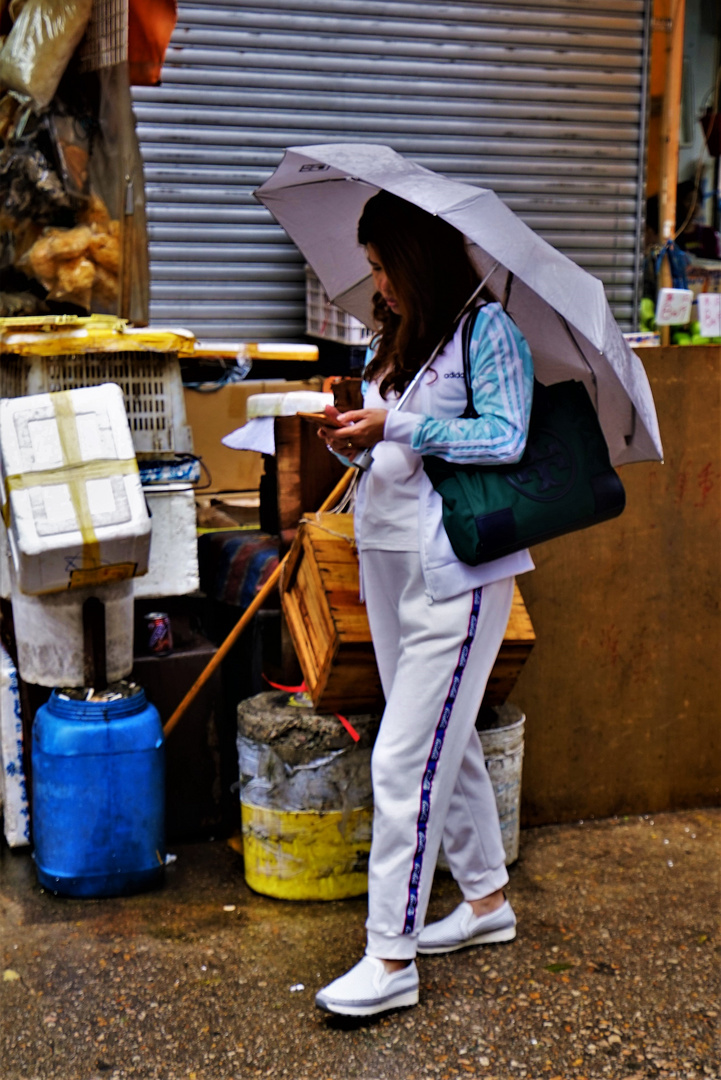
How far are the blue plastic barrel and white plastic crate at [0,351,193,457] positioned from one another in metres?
1.01

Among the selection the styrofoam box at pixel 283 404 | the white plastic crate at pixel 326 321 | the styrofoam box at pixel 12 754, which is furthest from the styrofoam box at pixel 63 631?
the white plastic crate at pixel 326 321

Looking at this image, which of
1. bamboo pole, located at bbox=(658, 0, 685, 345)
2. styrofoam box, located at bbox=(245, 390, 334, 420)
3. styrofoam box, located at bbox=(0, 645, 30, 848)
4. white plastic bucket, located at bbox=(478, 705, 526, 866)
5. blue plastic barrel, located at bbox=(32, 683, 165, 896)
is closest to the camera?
blue plastic barrel, located at bbox=(32, 683, 165, 896)

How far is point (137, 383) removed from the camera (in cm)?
438

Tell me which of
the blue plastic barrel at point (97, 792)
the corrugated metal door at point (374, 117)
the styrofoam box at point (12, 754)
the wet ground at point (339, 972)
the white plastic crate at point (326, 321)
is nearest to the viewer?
the wet ground at point (339, 972)

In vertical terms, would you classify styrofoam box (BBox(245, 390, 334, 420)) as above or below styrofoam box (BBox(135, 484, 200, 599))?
above

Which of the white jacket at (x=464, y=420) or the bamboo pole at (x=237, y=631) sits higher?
the white jacket at (x=464, y=420)

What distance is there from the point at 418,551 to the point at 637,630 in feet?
5.57

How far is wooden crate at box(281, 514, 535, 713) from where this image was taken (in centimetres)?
382

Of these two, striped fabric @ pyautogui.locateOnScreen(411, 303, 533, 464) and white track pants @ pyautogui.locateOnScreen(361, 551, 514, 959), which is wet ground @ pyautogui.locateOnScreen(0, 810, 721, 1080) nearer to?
white track pants @ pyautogui.locateOnScreen(361, 551, 514, 959)

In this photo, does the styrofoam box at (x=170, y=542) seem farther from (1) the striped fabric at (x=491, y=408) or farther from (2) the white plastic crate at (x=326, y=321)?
(2) the white plastic crate at (x=326, y=321)

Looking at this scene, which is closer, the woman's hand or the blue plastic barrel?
the woman's hand

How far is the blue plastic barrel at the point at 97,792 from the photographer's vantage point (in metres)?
4.00

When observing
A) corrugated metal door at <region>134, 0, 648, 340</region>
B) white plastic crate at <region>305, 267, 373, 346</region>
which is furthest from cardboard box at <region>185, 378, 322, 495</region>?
corrugated metal door at <region>134, 0, 648, 340</region>

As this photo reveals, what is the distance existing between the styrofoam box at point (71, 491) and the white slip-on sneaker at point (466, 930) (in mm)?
1586
